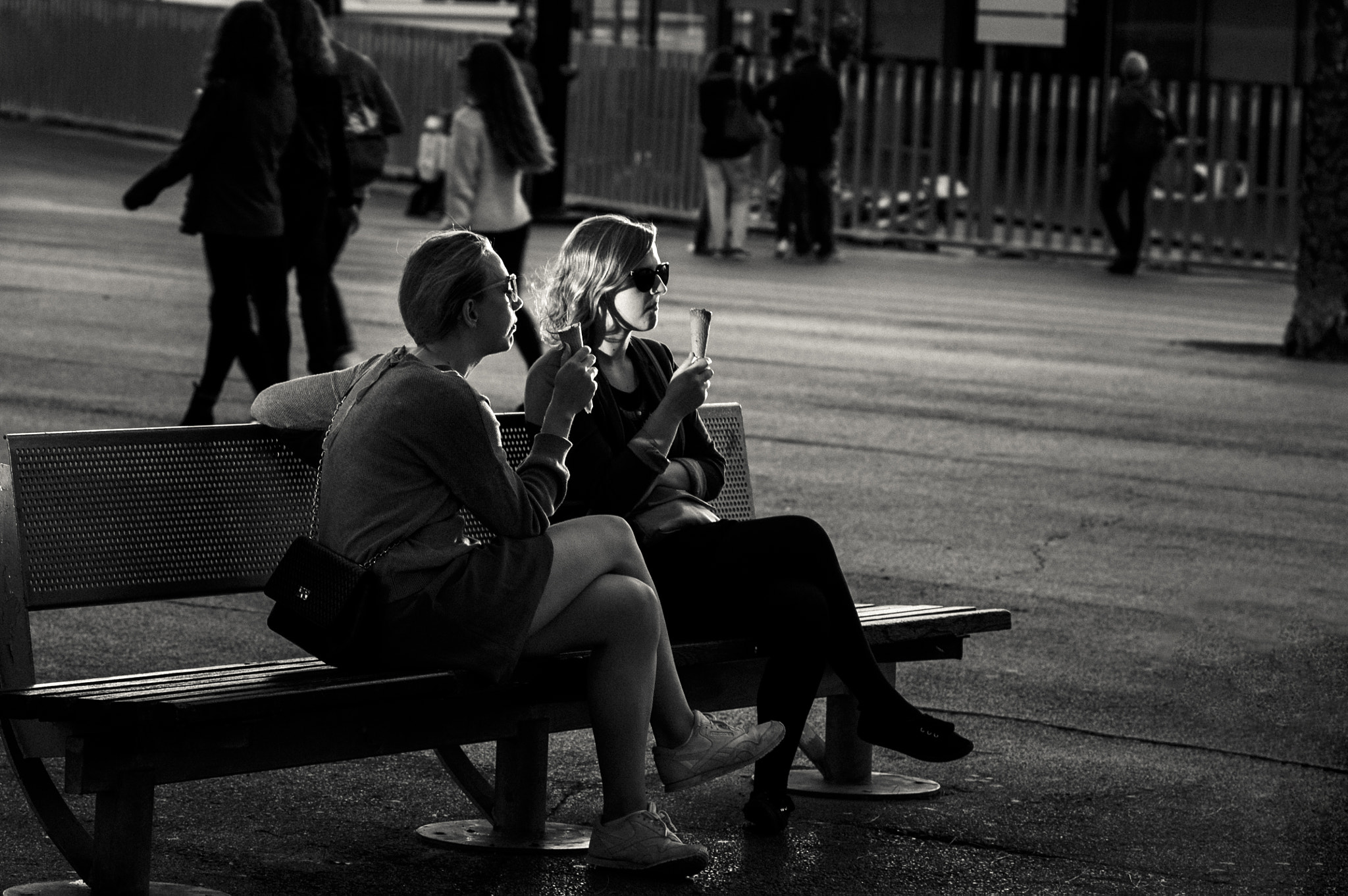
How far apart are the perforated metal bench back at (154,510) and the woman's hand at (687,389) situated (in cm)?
80

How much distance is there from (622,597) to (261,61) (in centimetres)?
533

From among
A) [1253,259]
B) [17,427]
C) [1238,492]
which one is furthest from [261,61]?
[1253,259]

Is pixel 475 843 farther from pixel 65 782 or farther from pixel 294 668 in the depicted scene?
pixel 65 782

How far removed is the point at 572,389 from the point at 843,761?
3.86ft

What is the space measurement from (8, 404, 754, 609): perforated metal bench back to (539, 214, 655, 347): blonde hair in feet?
2.15

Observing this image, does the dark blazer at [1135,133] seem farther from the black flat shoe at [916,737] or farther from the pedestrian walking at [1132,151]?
the black flat shoe at [916,737]

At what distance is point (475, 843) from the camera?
4.70 m

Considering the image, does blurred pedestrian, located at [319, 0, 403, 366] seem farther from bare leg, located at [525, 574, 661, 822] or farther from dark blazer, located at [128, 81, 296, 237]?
bare leg, located at [525, 574, 661, 822]

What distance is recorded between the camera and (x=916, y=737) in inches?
193

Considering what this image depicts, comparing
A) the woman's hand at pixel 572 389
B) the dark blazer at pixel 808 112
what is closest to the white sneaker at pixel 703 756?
the woman's hand at pixel 572 389

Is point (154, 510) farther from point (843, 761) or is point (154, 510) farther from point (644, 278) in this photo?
point (843, 761)

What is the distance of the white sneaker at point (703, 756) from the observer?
4617 mm

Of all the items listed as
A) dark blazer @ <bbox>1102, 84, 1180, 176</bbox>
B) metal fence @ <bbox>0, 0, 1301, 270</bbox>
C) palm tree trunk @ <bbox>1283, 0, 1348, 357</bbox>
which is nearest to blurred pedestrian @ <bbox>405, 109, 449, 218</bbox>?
metal fence @ <bbox>0, 0, 1301, 270</bbox>

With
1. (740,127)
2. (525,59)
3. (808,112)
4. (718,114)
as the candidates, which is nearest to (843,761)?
(808,112)
